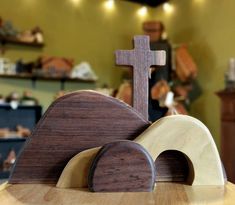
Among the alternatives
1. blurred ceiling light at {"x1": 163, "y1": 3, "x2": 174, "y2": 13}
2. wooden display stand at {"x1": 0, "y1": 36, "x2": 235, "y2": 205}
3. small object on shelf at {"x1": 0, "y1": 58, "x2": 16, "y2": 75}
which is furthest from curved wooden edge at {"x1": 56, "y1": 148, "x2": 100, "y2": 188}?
blurred ceiling light at {"x1": 163, "y1": 3, "x2": 174, "y2": 13}

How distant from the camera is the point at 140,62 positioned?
2.05 ft

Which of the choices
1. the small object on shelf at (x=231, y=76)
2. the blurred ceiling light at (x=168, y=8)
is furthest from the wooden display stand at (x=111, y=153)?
the blurred ceiling light at (x=168, y=8)

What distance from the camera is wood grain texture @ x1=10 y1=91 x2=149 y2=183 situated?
56cm

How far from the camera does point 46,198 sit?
49cm

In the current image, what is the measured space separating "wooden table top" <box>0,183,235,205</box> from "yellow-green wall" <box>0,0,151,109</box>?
10.7 ft

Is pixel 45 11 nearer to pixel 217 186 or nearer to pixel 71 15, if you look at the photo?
pixel 71 15

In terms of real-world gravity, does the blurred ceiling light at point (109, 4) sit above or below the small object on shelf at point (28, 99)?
above

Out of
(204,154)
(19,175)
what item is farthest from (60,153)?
(204,154)

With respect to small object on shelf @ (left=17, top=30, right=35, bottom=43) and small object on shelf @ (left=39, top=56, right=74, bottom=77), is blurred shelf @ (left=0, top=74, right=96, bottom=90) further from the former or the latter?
small object on shelf @ (left=17, top=30, right=35, bottom=43)

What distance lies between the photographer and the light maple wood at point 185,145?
0.55 meters

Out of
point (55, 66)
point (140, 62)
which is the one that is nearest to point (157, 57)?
point (140, 62)

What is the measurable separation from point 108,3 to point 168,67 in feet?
4.10

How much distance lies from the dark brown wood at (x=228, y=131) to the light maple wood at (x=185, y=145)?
231cm

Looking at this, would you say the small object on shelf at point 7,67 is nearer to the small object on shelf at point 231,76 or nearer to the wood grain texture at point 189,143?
the small object on shelf at point 231,76
